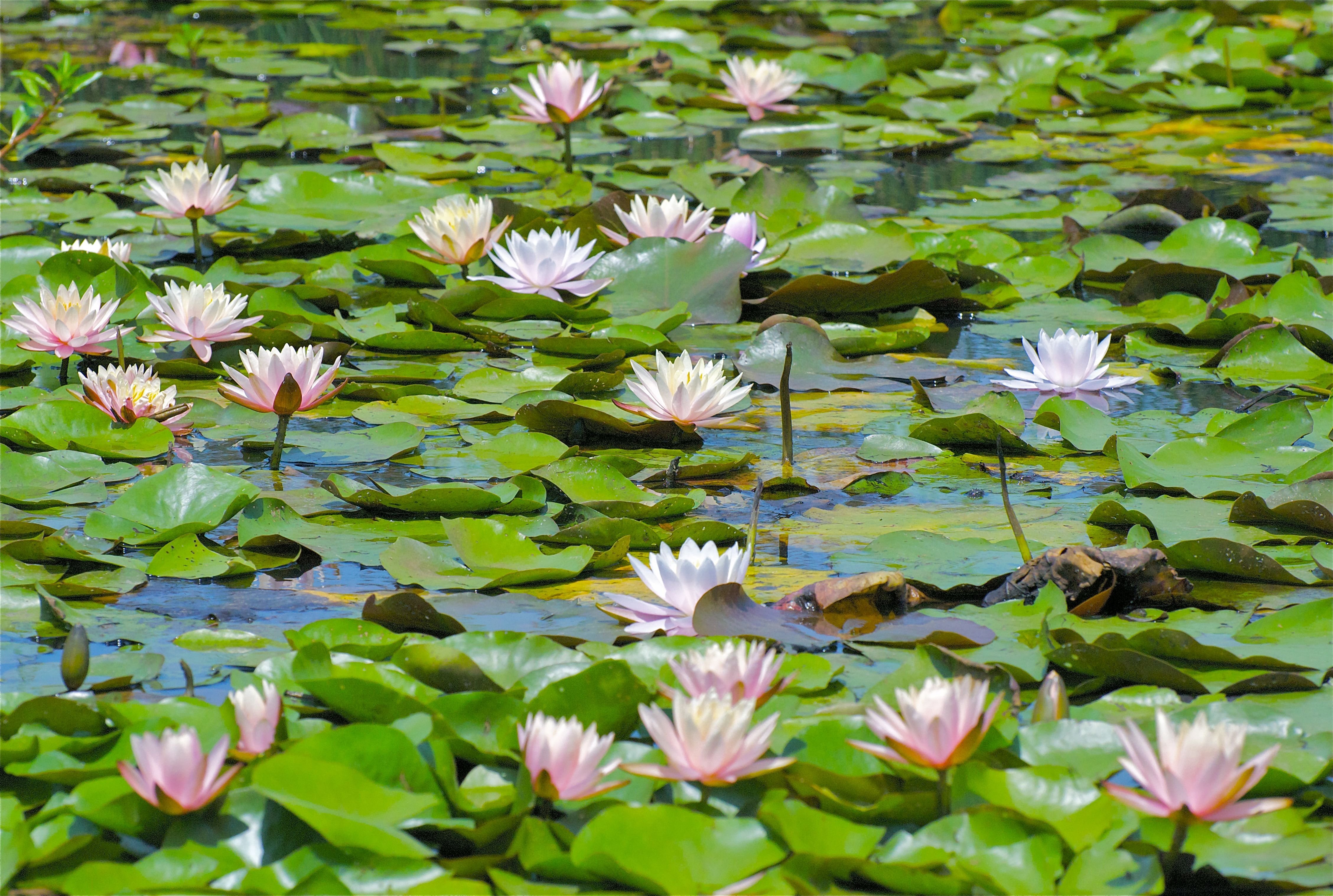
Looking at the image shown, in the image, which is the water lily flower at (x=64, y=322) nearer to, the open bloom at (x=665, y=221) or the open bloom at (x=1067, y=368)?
the open bloom at (x=665, y=221)

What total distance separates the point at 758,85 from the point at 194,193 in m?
2.70

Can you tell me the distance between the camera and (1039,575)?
205cm

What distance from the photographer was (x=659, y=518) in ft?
7.87

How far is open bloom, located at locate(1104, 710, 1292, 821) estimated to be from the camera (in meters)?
1.38

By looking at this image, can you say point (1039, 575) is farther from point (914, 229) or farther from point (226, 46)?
point (226, 46)

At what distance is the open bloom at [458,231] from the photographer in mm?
3535

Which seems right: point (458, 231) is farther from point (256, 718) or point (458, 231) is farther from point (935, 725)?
point (935, 725)

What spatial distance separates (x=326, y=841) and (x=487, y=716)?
0.27 metres

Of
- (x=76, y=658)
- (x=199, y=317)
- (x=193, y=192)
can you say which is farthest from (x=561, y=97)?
(x=76, y=658)

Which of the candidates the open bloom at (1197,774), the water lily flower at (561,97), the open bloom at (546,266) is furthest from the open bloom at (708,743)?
the water lily flower at (561,97)

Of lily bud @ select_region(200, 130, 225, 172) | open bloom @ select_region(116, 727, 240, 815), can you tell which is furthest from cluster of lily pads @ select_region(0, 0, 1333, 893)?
lily bud @ select_region(200, 130, 225, 172)

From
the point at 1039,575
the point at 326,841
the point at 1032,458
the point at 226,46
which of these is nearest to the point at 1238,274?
the point at 1032,458

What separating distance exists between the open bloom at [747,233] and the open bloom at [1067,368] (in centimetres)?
97

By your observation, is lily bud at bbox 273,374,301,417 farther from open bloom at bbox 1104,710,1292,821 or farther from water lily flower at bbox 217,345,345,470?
open bloom at bbox 1104,710,1292,821
